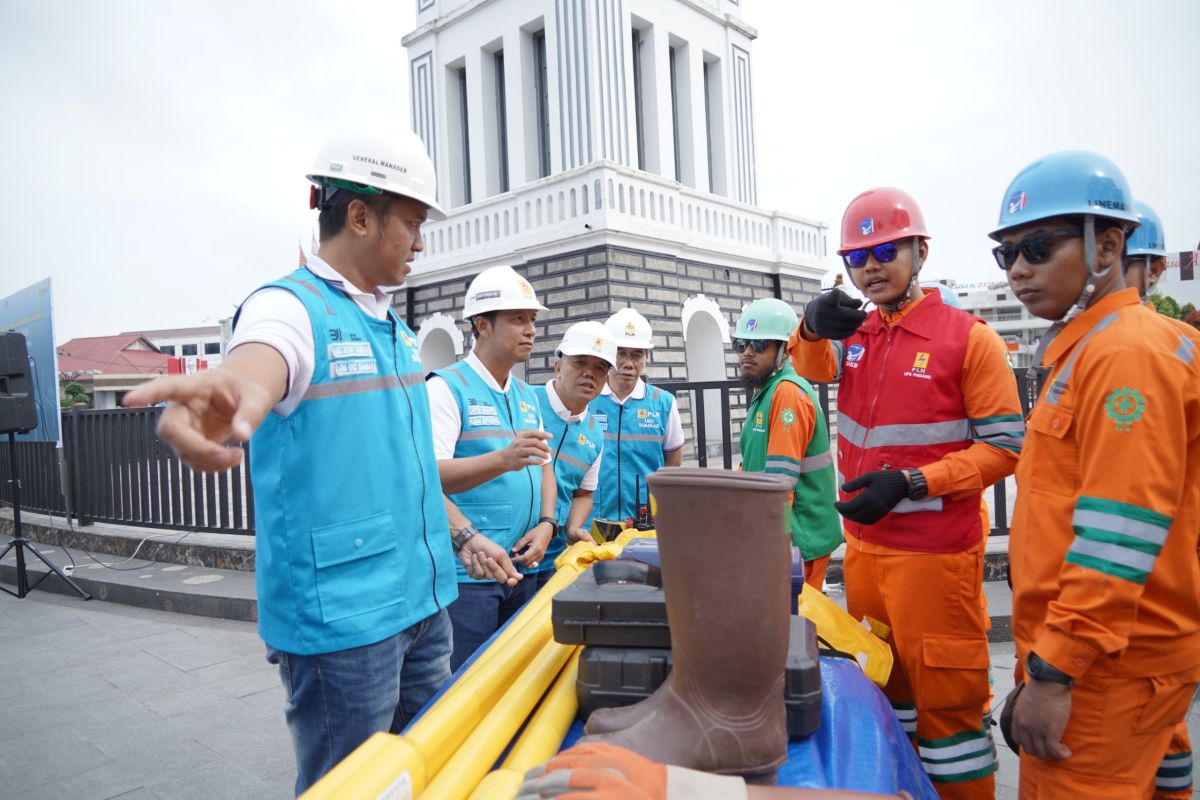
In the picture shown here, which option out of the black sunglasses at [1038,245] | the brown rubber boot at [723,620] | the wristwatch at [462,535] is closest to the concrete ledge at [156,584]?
the wristwatch at [462,535]

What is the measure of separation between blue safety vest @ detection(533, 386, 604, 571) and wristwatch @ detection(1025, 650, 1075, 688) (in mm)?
2206

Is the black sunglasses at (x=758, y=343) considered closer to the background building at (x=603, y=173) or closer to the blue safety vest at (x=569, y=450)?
the blue safety vest at (x=569, y=450)

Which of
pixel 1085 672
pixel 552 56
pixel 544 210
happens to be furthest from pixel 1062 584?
pixel 552 56

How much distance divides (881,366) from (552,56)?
12209 mm

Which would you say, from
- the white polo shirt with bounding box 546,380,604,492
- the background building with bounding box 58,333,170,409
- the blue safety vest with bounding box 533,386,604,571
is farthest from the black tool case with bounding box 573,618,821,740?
the background building with bounding box 58,333,170,409

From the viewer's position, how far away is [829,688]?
5.42 ft

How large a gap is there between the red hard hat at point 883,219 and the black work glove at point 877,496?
0.85 meters

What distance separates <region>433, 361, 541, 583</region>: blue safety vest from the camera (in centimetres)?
265

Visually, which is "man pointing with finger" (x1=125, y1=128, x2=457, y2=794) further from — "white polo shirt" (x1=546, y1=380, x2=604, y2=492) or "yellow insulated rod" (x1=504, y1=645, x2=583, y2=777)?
"white polo shirt" (x1=546, y1=380, x2=604, y2=492)

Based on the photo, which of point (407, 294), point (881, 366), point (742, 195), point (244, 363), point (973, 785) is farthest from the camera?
point (742, 195)

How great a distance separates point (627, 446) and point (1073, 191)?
289 centimetres

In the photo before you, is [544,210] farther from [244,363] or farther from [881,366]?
[244,363]

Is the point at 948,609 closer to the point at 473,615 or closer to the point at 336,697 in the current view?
the point at 473,615

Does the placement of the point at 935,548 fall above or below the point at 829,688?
above
